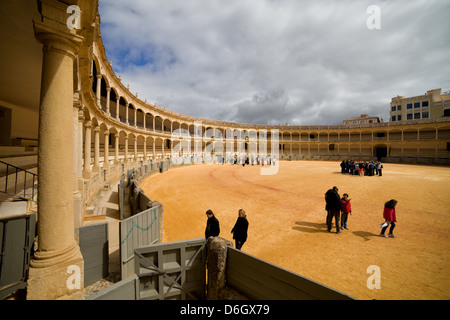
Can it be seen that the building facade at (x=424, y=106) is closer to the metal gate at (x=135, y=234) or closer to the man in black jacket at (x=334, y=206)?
the man in black jacket at (x=334, y=206)

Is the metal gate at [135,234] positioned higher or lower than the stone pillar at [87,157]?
lower

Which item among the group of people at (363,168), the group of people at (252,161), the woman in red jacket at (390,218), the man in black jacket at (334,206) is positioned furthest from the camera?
the group of people at (252,161)

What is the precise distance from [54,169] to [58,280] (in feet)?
6.09

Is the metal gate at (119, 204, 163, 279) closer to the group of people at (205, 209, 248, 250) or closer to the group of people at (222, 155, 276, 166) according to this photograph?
the group of people at (205, 209, 248, 250)

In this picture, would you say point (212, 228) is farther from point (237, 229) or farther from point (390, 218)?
point (390, 218)

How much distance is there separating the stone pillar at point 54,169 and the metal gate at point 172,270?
3.50 feet

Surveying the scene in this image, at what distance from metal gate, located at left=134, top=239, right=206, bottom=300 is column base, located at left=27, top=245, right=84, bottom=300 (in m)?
0.95

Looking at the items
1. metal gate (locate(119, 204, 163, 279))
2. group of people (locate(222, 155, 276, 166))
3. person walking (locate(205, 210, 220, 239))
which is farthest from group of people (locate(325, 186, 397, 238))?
group of people (locate(222, 155, 276, 166))

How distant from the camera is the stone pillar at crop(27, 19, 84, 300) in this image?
301 centimetres

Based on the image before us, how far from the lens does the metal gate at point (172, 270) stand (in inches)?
149

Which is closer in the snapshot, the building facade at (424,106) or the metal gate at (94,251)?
the metal gate at (94,251)

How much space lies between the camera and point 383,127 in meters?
42.4

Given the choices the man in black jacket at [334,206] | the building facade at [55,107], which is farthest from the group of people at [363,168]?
the building facade at [55,107]
